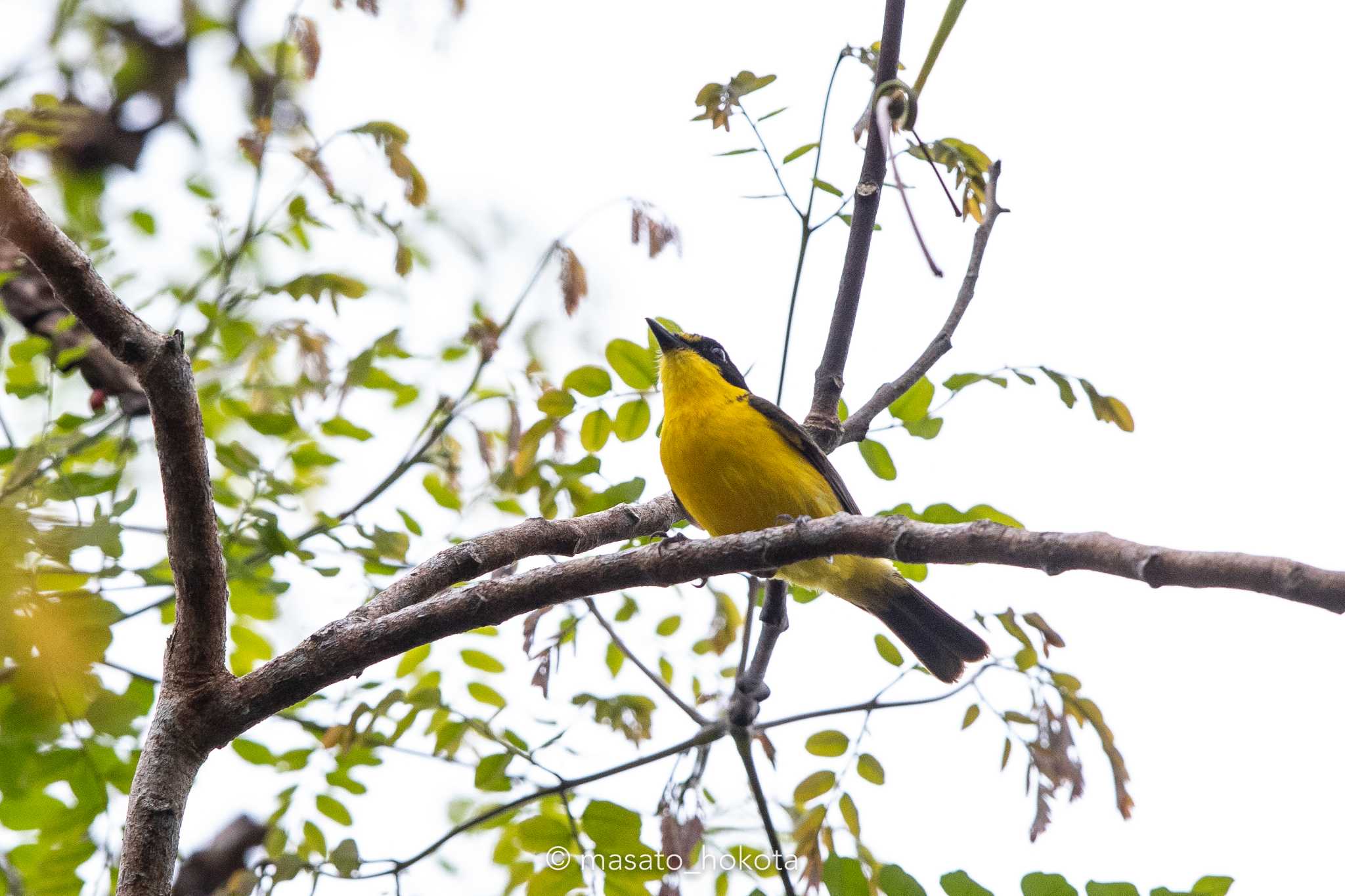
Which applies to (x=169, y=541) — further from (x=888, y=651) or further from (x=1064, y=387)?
(x=1064, y=387)

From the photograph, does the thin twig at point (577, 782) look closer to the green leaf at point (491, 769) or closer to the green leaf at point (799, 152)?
the green leaf at point (491, 769)

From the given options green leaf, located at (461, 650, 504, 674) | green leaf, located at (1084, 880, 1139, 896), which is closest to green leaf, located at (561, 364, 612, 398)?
green leaf, located at (461, 650, 504, 674)

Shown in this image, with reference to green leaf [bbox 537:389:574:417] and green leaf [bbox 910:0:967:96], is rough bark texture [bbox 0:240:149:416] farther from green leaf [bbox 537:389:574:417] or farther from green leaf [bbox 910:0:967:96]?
green leaf [bbox 910:0:967:96]

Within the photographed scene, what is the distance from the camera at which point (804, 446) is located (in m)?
4.08

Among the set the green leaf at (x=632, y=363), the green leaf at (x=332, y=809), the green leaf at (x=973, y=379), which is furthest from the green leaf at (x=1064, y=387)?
the green leaf at (x=332, y=809)

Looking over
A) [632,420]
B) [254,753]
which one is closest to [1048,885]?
[632,420]

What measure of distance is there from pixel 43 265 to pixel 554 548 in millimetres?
1341

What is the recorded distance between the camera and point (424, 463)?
404 centimetres

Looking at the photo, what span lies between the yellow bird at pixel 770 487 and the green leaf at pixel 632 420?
37cm

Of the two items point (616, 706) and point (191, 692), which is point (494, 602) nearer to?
point (191, 692)

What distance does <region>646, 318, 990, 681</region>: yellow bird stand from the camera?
159 inches

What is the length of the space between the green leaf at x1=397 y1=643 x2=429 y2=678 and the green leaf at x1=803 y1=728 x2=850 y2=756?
4.53 feet

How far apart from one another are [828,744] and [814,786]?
0.13 m

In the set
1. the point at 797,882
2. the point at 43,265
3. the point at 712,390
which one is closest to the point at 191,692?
the point at 43,265
